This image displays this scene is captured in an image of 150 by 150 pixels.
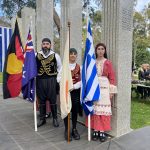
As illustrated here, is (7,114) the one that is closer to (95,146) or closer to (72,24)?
(72,24)

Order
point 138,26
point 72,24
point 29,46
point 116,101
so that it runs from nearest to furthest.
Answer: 1. point 116,101
2. point 29,46
3. point 72,24
4. point 138,26

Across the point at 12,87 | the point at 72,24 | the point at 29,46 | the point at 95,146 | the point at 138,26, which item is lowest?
the point at 95,146

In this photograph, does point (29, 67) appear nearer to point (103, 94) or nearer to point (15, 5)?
point (103, 94)

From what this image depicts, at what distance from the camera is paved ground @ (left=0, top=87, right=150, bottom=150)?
477 cm

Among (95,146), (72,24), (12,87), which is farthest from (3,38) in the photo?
(95,146)

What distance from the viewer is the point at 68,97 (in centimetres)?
492

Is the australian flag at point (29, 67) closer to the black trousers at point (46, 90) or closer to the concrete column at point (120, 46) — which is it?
the black trousers at point (46, 90)

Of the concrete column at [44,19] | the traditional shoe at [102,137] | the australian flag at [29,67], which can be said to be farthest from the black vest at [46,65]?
the concrete column at [44,19]

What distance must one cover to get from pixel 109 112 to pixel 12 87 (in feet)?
6.52

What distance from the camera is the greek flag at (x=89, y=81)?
4.88m

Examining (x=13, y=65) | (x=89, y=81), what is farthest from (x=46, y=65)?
(x=89, y=81)

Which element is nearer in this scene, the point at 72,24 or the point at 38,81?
the point at 38,81

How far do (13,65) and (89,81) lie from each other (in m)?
1.70

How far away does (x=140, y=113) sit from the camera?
8.05 m
